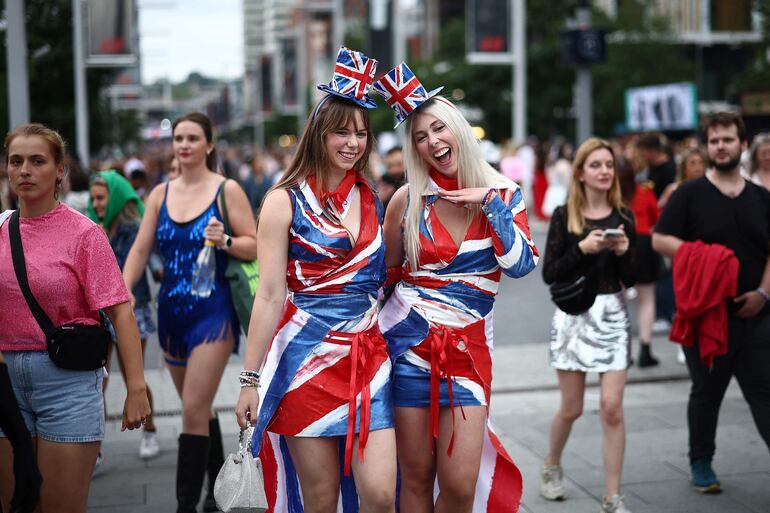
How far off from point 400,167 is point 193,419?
455cm

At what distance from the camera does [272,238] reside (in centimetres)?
390

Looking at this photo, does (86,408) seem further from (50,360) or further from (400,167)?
(400,167)

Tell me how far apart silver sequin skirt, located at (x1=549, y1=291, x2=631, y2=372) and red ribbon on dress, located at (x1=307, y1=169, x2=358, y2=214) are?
207cm

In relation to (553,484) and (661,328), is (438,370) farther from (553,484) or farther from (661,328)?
(661,328)

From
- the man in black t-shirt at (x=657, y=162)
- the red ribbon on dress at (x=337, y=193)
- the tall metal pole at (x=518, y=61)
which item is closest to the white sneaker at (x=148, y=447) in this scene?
the red ribbon on dress at (x=337, y=193)

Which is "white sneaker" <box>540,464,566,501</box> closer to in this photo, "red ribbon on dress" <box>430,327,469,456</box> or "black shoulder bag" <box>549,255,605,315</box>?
"black shoulder bag" <box>549,255,605,315</box>

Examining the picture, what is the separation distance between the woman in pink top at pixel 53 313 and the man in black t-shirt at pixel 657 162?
28.2ft

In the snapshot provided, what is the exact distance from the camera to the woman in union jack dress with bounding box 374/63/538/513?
3998 millimetres

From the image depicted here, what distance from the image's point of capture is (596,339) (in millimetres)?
5605

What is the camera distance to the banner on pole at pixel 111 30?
50.9ft

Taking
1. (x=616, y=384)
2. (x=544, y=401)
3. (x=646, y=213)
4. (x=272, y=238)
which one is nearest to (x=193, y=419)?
(x=272, y=238)

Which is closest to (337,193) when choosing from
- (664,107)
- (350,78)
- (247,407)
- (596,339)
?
(350,78)

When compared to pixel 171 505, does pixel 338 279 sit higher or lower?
higher

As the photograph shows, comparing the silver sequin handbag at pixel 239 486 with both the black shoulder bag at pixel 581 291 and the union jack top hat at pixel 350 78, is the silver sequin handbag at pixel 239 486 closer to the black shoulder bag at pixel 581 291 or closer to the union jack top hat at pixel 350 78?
the union jack top hat at pixel 350 78
